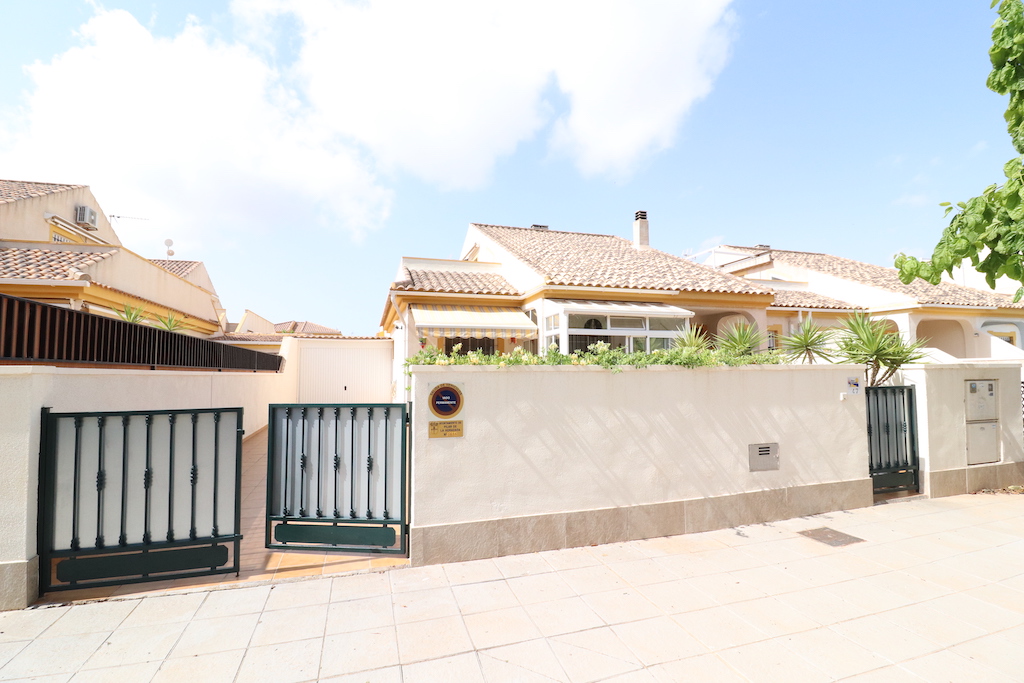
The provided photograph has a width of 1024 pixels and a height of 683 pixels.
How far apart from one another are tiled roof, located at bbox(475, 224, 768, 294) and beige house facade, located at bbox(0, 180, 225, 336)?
14390 mm

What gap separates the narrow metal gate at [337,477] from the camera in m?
6.80

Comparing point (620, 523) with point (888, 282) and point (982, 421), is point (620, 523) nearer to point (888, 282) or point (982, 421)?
point (982, 421)

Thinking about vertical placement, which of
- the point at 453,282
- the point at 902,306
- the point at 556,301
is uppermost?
the point at 453,282

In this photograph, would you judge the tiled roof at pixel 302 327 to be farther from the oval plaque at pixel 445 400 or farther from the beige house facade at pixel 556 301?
the oval plaque at pixel 445 400

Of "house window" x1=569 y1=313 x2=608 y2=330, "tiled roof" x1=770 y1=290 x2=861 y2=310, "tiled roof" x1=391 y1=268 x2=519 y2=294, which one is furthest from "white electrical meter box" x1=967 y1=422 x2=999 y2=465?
"tiled roof" x1=391 y1=268 x2=519 y2=294

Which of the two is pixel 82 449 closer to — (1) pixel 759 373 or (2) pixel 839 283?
(1) pixel 759 373

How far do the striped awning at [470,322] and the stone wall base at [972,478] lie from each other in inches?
432

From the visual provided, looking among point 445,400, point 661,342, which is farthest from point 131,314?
point 661,342

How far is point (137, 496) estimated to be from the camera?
6.10 meters

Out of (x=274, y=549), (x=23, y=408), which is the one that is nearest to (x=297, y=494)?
(x=274, y=549)

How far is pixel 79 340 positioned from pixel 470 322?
10.6 meters

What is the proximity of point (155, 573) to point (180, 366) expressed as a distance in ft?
17.8

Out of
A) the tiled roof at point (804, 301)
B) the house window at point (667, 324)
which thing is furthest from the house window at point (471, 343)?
the tiled roof at point (804, 301)

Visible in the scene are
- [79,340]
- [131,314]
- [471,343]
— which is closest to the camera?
[79,340]
